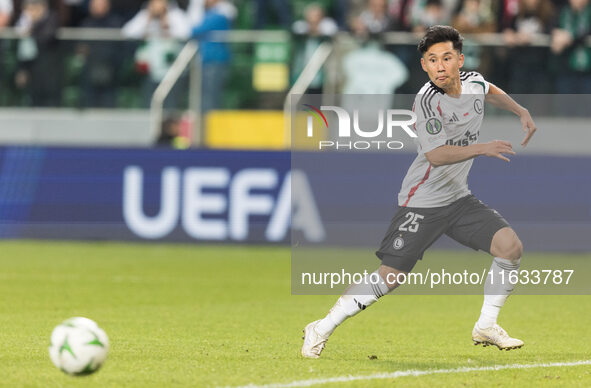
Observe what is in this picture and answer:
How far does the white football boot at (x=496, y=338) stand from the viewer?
27.7 ft

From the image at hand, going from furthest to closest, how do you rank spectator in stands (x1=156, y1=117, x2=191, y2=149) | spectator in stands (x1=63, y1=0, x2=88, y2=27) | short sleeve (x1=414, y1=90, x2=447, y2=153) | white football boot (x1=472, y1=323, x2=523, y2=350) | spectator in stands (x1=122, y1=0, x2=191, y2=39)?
spectator in stands (x1=63, y1=0, x2=88, y2=27) < spectator in stands (x1=122, y1=0, x2=191, y2=39) < spectator in stands (x1=156, y1=117, x2=191, y2=149) < white football boot (x1=472, y1=323, x2=523, y2=350) < short sleeve (x1=414, y1=90, x2=447, y2=153)

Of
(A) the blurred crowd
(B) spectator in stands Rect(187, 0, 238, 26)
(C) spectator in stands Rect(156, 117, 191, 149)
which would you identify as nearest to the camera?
(A) the blurred crowd

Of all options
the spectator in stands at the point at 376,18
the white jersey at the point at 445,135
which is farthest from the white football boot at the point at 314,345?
the spectator in stands at the point at 376,18

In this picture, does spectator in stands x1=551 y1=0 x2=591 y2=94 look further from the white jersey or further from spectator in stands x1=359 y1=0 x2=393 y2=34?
the white jersey

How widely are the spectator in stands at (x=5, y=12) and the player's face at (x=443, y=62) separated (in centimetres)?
1309

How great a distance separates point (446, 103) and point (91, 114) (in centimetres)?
1121

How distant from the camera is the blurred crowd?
1747cm

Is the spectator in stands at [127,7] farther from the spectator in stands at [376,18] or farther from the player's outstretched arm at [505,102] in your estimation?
the player's outstretched arm at [505,102]

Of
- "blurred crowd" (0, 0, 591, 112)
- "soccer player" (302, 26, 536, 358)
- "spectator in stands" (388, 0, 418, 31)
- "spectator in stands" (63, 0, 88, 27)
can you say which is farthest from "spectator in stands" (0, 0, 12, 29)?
"soccer player" (302, 26, 536, 358)

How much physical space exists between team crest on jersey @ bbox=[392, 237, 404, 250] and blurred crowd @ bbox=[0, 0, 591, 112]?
29.5ft

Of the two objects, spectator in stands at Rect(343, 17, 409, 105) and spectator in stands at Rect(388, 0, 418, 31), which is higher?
spectator in stands at Rect(388, 0, 418, 31)

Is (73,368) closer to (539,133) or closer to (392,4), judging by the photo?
(539,133)

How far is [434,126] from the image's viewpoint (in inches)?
316

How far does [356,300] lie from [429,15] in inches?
434
